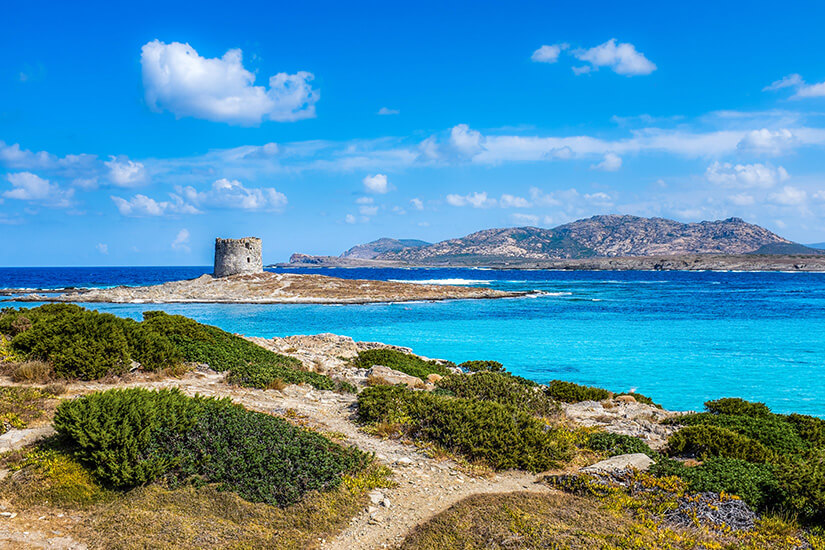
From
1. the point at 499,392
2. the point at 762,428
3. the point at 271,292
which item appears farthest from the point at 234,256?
the point at 762,428

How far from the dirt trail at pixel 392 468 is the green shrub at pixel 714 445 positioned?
12.0 ft

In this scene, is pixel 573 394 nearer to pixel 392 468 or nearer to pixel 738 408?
pixel 738 408

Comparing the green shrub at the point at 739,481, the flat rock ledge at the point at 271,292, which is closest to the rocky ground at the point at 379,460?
the green shrub at the point at 739,481

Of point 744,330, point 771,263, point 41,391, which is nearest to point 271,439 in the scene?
point 41,391

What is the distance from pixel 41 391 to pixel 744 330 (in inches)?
1749

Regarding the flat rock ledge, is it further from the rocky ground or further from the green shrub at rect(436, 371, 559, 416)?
the rocky ground

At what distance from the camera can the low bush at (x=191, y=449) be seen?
7.52 meters

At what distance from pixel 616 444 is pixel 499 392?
13.6 feet

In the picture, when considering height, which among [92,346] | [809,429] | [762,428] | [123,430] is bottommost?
[809,429]

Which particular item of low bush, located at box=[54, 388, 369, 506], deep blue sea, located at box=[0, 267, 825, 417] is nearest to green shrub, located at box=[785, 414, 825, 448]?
deep blue sea, located at box=[0, 267, 825, 417]

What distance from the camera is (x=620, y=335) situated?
37406 millimetres

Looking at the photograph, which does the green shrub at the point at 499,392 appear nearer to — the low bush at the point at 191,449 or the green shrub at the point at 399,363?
the green shrub at the point at 399,363

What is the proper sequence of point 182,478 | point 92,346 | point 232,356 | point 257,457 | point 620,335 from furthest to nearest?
point 620,335
point 232,356
point 92,346
point 257,457
point 182,478

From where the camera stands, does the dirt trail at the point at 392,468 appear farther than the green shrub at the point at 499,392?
No
